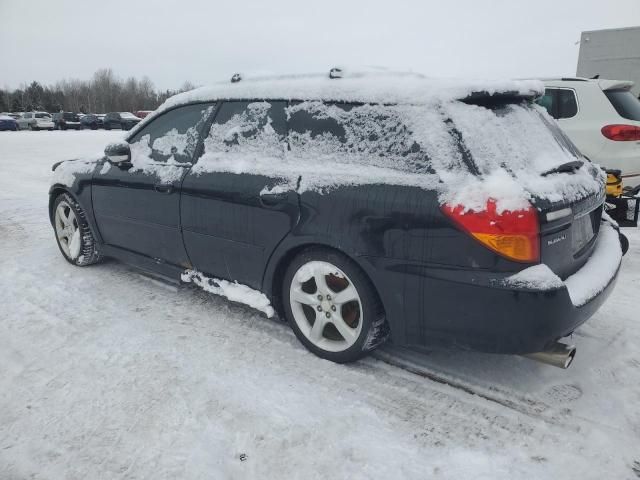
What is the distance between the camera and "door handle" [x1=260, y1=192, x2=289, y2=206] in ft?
9.05

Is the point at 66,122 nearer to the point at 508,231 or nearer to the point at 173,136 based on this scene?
the point at 173,136

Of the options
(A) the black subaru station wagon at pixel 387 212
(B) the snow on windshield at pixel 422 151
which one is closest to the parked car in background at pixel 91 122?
(A) the black subaru station wagon at pixel 387 212

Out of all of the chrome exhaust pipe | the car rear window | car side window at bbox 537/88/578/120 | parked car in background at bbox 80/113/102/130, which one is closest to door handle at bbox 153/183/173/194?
the chrome exhaust pipe

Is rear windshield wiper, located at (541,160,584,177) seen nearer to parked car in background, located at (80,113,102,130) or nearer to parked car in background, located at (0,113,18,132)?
parked car in background, located at (80,113,102,130)

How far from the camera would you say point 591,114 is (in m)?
5.57

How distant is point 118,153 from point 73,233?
3.95 ft

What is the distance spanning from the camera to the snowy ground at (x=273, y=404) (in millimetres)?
2049

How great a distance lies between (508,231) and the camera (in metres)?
2.08

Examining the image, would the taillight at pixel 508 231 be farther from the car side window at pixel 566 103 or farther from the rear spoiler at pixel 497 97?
the car side window at pixel 566 103

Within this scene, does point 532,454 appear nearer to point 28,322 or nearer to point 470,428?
point 470,428

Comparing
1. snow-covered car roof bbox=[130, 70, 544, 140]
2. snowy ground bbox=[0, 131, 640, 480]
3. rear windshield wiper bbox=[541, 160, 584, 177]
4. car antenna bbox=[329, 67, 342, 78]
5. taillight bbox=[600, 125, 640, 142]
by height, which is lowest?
snowy ground bbox=[0, 131, 640, 480]

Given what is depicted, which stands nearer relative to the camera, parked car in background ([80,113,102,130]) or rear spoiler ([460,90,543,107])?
rear spoiler ([460,90,543,107])

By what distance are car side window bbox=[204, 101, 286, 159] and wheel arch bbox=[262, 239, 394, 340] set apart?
59 centimetres

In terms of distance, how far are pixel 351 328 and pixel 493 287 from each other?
2.87ft
